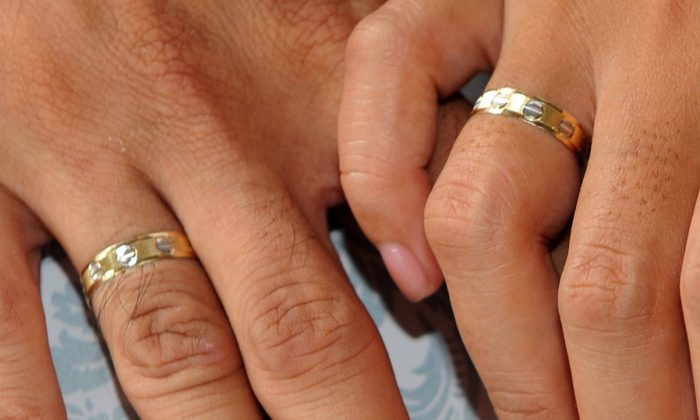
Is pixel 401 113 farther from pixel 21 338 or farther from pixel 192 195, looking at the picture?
pixel 21 338

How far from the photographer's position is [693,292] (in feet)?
1.96

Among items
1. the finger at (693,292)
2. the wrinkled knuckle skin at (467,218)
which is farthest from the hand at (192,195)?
the finger at (693,292)

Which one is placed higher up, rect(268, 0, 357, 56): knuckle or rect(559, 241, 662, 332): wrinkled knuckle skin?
rect(268, 0, 357, 56): knuckle

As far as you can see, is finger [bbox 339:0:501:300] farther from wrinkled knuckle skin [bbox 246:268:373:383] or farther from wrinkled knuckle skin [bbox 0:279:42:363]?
wrinkled knuckle skin [bbox 0:279:42:363]

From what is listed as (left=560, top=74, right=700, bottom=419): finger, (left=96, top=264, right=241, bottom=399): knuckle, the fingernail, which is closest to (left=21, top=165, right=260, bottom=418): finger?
(left=96, top=264, right=241, bottom=399): knuckle

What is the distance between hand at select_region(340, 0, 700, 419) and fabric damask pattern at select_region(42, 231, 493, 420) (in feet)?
0.16

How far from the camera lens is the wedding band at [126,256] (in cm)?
78

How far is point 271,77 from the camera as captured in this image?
0.87 m

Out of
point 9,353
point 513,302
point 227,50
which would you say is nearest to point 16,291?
point 9,353

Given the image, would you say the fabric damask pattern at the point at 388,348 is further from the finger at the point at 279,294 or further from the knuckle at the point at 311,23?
the knuckle at the point at 311,23

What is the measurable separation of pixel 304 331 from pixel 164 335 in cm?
11

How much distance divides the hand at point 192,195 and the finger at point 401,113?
58mm

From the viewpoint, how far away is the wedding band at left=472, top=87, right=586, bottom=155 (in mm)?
711

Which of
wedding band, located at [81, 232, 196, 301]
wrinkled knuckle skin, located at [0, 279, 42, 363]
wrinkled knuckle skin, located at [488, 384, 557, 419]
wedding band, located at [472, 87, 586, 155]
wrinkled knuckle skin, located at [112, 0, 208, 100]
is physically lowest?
wrinkled knuckle skin, located at [488, 384, 557, 419]
